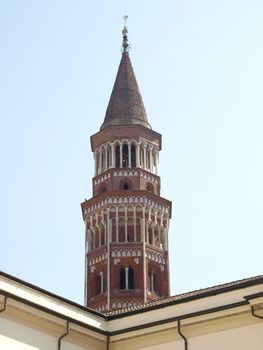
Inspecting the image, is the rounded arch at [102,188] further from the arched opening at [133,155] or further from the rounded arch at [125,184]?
the arched opening at [133,155]

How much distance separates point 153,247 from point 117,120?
9704mm

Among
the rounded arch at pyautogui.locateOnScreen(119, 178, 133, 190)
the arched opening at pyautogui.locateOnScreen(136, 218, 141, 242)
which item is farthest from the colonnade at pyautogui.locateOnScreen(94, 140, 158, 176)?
the arched opening at pyautogui.locateOnScreen(136, 218, 141, 242)

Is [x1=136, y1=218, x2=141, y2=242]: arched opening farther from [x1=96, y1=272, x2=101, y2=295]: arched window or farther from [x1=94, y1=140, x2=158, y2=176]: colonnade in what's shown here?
[x1=94, y1=140, x2=158, y2=176]: colonnade

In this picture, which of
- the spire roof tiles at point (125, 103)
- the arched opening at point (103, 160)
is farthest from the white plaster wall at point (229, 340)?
the spire roof tiles at point (125, 103)

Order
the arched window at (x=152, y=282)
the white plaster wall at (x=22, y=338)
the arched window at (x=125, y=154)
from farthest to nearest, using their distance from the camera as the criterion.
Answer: the arched window at (x=125, y=154)
the arched window at (x=152, y=282)
the white plaster wall at (x=22, y=338)

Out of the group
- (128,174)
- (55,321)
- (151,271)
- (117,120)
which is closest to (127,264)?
(151,271)

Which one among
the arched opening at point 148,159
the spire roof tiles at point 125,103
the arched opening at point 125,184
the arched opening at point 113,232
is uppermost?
the spire roof tiles at point 125,103

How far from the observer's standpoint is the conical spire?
166 ft

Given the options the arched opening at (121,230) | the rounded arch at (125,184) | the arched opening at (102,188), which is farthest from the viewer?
the arched opening at (102,188)

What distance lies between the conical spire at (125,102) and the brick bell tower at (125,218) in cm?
9

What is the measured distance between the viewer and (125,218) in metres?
46.1

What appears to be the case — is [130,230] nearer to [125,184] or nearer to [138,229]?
[138,229]

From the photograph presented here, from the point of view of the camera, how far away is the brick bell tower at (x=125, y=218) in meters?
44.2

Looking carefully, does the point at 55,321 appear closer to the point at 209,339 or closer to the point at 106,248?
the point at 209,339
